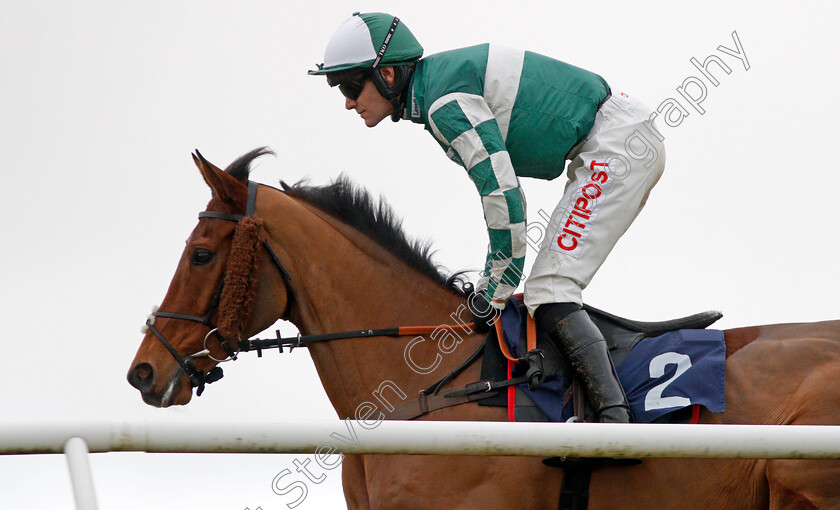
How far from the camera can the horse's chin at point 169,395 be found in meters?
3.62

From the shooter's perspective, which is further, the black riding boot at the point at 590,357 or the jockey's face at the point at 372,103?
the jockey's face at the point at 372,103

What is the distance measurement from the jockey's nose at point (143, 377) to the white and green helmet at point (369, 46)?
1.35 m

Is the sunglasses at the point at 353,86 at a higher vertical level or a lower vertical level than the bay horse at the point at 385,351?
higher

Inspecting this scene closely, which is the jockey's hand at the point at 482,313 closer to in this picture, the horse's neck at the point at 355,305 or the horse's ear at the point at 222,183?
the horse's neck at the point at 355,305

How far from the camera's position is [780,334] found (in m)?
3.56

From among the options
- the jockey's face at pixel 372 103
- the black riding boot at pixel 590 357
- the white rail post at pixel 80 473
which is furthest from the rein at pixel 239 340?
the white rail post at pixel 80 473

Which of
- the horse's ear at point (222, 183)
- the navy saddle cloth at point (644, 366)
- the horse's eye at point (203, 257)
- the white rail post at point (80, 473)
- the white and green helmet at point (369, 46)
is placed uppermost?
the white and green helmet at point (369, 46)

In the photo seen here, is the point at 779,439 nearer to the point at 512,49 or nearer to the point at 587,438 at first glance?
the point at 587,438

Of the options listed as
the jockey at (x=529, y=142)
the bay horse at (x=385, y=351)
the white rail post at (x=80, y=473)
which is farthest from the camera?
the jockey at (x=529, y=142)

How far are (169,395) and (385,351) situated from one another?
0.85 meters

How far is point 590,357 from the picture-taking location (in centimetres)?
335

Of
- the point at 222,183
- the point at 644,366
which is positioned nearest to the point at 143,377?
the point at 222,183

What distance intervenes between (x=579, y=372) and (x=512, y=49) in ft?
4.31

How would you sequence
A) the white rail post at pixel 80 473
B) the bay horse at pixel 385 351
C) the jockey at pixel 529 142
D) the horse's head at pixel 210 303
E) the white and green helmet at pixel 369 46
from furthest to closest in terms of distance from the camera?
1. the white and green helmet at pixel 369 46
2. the horse's head at pixel 210 303
3. the jockey at pixel 529 142
4. the bay horse at pixel 385 351
5. the white rail post at pixel 80 473
